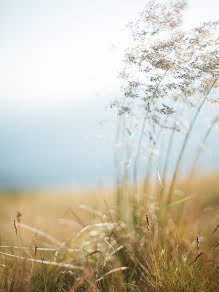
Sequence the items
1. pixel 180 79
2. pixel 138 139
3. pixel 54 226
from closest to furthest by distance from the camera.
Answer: pixel 180 79
pixel 138 139
pixel 54 226

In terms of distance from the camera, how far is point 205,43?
146cm

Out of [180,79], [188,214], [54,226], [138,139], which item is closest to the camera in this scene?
[180,79]

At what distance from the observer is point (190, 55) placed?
4.78 ft

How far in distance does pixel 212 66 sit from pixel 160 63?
0.23 metres

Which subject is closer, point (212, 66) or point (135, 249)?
point (212, 66)

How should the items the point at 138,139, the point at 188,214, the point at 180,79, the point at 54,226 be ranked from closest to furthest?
the point at 180,79 < the point at 138,139 < the point at 188,214 < the point at 54,226

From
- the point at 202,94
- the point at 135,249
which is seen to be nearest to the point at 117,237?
the point at 135,249

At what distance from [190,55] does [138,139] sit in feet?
1.44

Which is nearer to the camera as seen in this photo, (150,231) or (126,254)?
(150,231)

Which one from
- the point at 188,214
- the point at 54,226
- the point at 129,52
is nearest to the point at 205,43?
the point at 129,52

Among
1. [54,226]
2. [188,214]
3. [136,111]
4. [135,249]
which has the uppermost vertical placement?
[136,111]

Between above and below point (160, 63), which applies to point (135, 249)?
below

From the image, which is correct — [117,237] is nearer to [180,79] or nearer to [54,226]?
[180,79]

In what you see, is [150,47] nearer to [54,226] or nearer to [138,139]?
[138,139]
